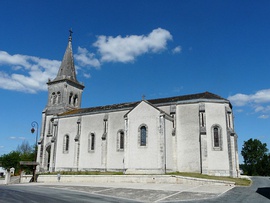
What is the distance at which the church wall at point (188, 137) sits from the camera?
91.3 ft

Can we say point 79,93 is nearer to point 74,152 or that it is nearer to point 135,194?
point 74,152

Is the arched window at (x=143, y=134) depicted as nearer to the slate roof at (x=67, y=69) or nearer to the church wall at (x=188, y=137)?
the church wall at (x=188, y=137)

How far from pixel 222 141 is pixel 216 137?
79 centimetres

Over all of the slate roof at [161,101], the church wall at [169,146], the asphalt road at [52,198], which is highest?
the slate roof at [161,101]

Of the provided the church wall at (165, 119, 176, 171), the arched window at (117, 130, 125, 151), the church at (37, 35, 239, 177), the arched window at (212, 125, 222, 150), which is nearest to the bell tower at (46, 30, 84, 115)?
the church at (37, 35, 239, 177)

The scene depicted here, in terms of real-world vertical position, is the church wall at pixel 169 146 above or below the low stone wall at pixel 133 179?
above

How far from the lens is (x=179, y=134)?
29297 millimetres

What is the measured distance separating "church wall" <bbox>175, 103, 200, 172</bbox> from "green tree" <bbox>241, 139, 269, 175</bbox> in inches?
1447

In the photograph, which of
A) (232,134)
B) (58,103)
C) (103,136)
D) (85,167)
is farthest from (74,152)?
(232,134)

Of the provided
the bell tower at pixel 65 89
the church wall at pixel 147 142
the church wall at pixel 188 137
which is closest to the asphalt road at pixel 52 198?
the church wall at pixel 147 142

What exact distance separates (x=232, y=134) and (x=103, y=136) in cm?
1590

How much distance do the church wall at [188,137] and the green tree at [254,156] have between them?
3675 cm

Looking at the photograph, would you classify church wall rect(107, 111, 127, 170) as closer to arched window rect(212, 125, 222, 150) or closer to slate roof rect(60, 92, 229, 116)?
slate roof rect(60, 92, 229, 116)

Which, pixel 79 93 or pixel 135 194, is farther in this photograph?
pixel 79 93
